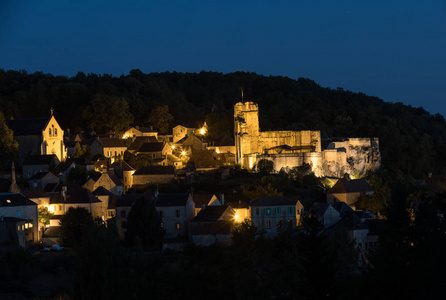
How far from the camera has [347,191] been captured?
54031 millimetres

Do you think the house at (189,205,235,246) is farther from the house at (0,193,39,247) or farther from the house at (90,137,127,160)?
the house at (90,137,127,160)

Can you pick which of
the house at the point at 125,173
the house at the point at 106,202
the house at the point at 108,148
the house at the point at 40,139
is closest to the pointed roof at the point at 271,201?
the house at the point at 106,202

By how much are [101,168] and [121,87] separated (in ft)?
110

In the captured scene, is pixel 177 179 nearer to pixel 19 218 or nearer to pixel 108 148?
pixel 108 148

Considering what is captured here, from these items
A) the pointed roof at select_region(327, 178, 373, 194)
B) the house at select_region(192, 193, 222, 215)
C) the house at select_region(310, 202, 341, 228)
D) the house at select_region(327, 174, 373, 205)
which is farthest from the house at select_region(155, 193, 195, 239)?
the pointed roof at select_region(327, 178, 373, 194)

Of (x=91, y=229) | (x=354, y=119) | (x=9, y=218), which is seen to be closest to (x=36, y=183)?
(x=9, y=218)

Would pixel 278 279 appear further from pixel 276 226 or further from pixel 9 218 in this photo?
pixel 9 218

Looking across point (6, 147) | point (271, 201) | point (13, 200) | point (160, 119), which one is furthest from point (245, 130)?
point (13, 200)

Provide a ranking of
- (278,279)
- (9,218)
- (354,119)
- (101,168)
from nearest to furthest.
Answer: (278,279)
(9,218)
(101,168)
(354,119)

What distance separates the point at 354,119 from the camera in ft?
285

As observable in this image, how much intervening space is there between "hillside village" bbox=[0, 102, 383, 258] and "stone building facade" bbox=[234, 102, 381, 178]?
0.09m

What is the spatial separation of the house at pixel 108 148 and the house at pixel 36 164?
21.8ft

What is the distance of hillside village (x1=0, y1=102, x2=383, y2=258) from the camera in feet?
152

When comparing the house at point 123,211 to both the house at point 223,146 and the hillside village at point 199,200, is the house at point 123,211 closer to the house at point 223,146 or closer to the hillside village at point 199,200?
the hillside village at point 199,200
